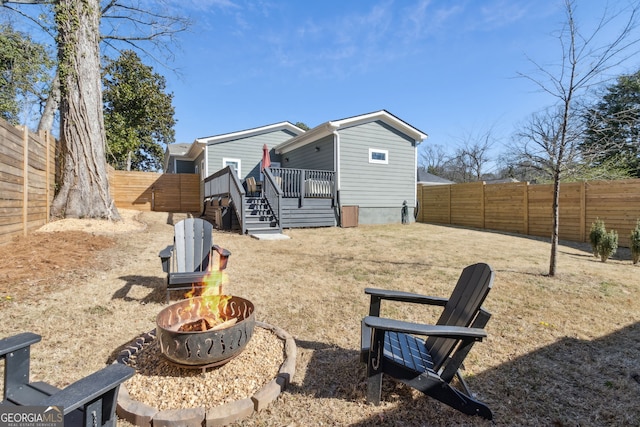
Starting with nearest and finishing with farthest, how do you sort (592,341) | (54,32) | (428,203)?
(592,341)
(54,32)
(428,203)

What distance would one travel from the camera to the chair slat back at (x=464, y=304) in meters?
1.91

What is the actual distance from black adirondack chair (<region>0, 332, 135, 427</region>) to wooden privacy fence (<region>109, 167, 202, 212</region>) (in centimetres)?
1521

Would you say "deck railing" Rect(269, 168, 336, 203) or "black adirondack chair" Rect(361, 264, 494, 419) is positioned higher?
"deck railing" Rect(269, 168, 336, 203)

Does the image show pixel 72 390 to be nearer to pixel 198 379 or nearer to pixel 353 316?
pixel 198 379

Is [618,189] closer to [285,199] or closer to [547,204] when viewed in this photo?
[547,204]

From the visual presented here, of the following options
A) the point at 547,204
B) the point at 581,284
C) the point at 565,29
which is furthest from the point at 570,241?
the point at 565,29

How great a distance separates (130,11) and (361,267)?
11.6m

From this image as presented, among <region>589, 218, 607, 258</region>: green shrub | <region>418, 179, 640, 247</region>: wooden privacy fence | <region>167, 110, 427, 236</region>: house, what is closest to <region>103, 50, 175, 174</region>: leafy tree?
<region>167, 110, 427, 236</region>: house

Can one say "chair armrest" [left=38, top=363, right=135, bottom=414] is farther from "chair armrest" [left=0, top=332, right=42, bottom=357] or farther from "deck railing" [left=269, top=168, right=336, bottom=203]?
"deck railing" [left=269, top=168, right=336, bottom=203]

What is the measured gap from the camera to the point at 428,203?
15.0m

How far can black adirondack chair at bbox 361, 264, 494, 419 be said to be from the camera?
1.75m

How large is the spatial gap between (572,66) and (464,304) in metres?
5.14

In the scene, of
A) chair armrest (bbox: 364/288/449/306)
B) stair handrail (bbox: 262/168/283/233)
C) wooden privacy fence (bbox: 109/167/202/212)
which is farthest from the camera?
wooden privacy fence (bbox: 109/167/202/212)

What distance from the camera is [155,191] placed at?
50.1 ft
